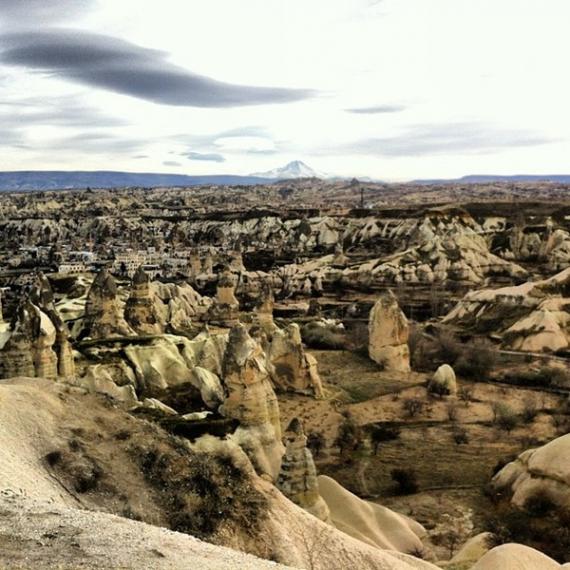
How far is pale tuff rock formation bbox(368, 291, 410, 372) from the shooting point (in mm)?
32406

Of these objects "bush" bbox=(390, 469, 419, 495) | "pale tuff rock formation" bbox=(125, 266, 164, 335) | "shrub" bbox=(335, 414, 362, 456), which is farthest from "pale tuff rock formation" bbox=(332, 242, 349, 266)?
"bush" bbox=(390, 469, 419, 495)

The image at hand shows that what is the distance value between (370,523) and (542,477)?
16.7ft

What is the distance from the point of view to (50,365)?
20281 millimetres

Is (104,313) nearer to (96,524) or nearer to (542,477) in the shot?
(542,477)

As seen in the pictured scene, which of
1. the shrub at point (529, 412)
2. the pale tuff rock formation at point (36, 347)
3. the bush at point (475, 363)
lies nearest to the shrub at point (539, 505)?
the shrub at point (529, 412)

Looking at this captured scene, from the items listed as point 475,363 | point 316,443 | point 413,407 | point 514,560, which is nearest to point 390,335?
point 475,363

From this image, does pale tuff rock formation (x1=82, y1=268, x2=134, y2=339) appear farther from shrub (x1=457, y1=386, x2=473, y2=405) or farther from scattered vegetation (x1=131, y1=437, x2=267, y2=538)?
scattered vegetation (x1=131, y1=437, x2=267, y2=538)

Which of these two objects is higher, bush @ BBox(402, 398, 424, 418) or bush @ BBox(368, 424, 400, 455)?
bush @ BBox(402, 398, 424, 418)

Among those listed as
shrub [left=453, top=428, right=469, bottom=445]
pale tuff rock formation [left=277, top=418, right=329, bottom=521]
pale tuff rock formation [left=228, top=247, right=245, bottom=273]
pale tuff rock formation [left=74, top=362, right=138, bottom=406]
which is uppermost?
pale tuff rock formation [left=228, top=247, right=245, bottom=273]

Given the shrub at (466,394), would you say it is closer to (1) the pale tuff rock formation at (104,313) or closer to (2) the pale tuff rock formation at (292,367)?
(2) the pale tuff rock formation at (292,367)

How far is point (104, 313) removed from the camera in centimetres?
2675

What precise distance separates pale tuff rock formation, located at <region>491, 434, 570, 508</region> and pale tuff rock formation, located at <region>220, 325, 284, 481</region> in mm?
5913

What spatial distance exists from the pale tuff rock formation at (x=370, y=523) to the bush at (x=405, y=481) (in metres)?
2.07

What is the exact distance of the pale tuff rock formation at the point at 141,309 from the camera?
93.6ft
